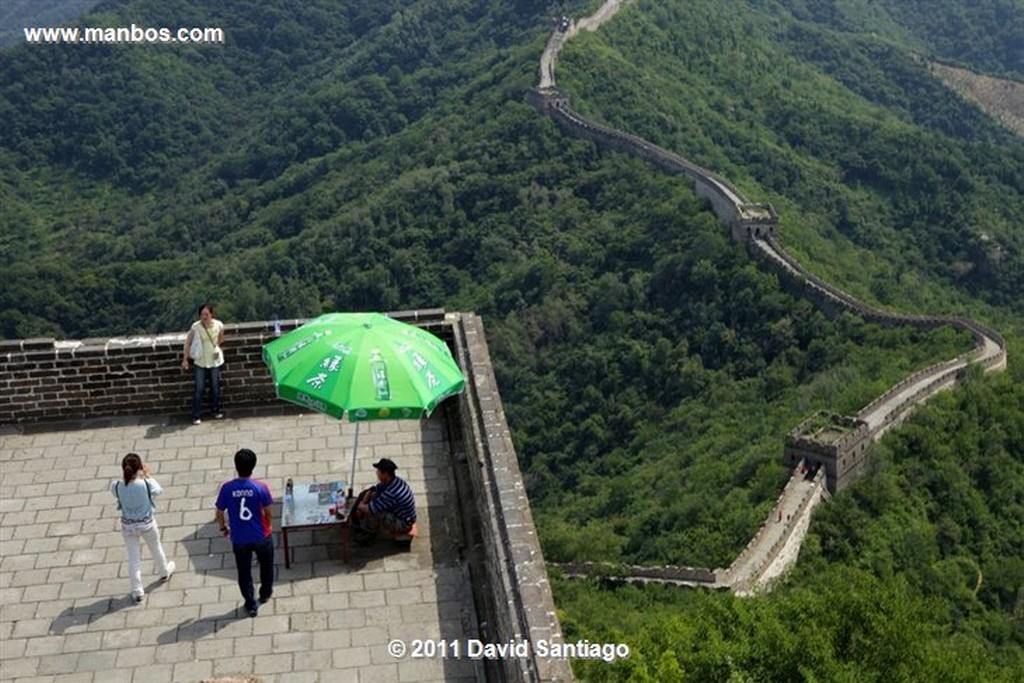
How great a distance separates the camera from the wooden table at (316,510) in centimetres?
1210

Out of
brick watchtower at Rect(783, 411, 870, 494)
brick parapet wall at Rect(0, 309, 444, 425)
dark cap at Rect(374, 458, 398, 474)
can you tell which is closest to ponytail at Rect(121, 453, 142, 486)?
dark cap at Rect(374, 458, 398, 474)

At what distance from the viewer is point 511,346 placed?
189 ft

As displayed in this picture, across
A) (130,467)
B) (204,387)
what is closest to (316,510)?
(130,467)

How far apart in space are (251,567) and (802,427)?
30.3m

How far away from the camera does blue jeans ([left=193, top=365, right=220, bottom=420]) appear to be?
14141 mm

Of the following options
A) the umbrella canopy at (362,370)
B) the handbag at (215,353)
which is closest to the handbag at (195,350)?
the handbag at (215,353)

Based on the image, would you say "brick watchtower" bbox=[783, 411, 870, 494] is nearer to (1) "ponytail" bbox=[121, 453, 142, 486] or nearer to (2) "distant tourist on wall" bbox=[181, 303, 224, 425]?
(2) "distant tourist on wall" bbox=[181, 303, 224, 425]

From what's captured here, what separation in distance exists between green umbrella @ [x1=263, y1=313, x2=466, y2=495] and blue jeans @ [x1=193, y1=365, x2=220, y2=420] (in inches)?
58.1

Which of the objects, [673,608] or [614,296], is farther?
[614,296]

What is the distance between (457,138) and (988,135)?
190ft

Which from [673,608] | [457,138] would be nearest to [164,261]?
[457,138]

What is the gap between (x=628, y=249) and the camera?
199ft

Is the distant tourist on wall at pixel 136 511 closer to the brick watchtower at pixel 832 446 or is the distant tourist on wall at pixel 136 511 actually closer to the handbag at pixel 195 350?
the handbag at pixel 195 350

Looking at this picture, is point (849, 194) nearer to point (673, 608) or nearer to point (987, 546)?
point (987, 546)
